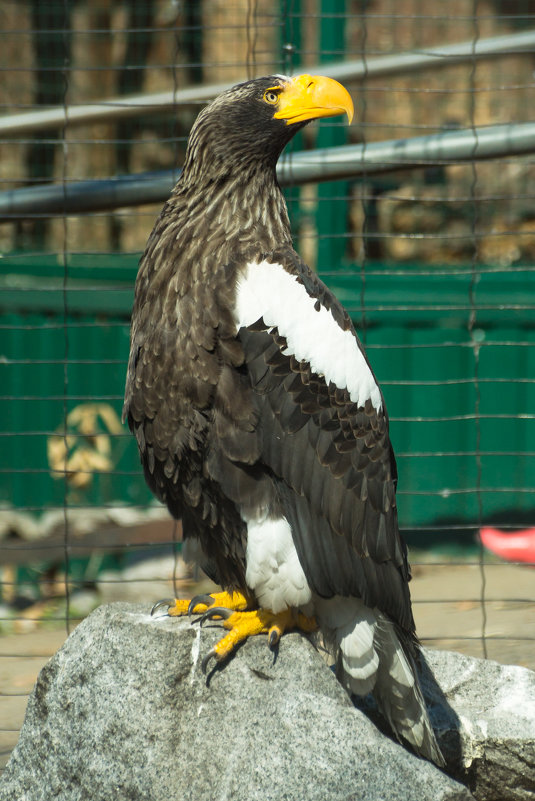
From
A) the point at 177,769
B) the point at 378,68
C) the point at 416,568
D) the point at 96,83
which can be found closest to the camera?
the point at 177,769

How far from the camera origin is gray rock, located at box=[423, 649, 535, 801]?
3.25 meters

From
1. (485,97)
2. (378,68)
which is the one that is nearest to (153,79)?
(485,97)

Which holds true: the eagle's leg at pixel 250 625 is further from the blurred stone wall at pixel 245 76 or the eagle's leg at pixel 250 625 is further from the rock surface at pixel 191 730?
the blurred stone wall at pixel 245 76

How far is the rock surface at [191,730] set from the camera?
274cm

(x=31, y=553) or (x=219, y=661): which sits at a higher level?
(x=219, y=661)

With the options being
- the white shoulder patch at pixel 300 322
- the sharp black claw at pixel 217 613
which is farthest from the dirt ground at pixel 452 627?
the white shoulder patch at pixel 300 322

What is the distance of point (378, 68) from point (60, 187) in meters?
1.78

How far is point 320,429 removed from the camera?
2.93m

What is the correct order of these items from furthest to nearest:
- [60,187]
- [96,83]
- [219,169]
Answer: [96,83] < [60,187] < [219,169]

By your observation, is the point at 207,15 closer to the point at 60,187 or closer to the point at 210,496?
the point at 60,187

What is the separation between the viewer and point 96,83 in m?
8.36

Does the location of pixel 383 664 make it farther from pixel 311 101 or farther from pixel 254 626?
pixel 311 101

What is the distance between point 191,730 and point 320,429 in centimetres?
93

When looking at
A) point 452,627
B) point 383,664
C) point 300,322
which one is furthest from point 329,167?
point 452,627
